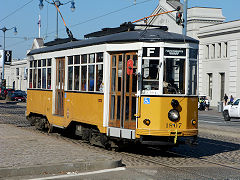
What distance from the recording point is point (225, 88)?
50562 mm

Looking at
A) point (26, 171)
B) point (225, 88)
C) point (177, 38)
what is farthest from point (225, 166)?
point (225, 88)

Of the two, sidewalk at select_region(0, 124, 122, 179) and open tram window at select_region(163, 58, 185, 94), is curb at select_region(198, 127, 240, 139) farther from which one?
sidewalk at select_region(0, 124, 122, 179)

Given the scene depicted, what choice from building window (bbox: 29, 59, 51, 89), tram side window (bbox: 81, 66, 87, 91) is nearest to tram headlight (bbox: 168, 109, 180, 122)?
tram side window (bbox: 81, 66, 87, 91)

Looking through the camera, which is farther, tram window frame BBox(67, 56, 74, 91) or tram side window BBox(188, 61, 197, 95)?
tram window frame BBox(67, 56, 74, 91)

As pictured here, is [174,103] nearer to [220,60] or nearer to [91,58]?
[91,58]

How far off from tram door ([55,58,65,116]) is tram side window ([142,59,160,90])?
14.9 feet

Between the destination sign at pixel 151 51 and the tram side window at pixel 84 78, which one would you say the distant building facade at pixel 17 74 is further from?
the destination sign at pixel 151 51

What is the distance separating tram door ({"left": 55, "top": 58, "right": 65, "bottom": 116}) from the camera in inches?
635

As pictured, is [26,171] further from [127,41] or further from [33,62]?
[33,62]

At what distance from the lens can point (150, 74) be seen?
12.2 m

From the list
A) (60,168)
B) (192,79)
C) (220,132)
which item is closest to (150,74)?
(192,79)

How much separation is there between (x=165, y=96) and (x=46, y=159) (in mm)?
3353

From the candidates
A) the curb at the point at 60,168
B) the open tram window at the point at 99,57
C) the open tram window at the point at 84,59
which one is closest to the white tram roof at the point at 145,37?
the open tram window at the point at 99,57

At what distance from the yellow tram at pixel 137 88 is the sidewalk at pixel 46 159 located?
1.27m
